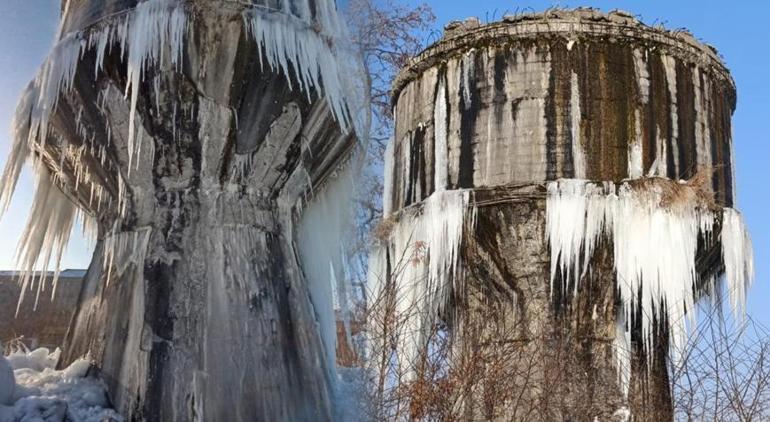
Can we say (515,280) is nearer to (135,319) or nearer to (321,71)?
(321,71)

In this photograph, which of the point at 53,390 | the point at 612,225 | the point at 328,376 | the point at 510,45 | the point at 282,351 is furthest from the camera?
the point at 510,45

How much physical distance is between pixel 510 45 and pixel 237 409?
20.3 ft

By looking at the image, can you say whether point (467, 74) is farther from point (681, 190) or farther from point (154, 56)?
point (154, 56)

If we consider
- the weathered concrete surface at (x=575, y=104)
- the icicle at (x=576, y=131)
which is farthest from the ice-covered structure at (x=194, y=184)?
the icicle at (x=576, y=131)

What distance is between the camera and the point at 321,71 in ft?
24.7

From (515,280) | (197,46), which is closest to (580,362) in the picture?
(515,280)

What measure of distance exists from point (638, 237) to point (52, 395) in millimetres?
6444

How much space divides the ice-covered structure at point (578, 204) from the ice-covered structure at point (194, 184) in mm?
3174

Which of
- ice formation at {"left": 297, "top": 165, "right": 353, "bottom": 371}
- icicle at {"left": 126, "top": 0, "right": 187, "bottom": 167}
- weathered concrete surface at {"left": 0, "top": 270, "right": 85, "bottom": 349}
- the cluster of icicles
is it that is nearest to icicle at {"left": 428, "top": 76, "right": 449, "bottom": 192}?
ice formation at {"left": 297, "top": 165, "right": 353, "bottom": 371}

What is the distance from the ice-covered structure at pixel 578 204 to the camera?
10430mm

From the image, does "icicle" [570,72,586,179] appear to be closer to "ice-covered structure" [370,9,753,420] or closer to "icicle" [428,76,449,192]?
"ice-covered structure" [370,9,753,420]

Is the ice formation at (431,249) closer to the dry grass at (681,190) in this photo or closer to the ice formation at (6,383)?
the dry grass at (681,190)

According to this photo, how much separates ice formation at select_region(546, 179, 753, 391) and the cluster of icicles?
3362mm

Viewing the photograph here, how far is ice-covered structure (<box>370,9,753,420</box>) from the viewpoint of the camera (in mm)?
10430
